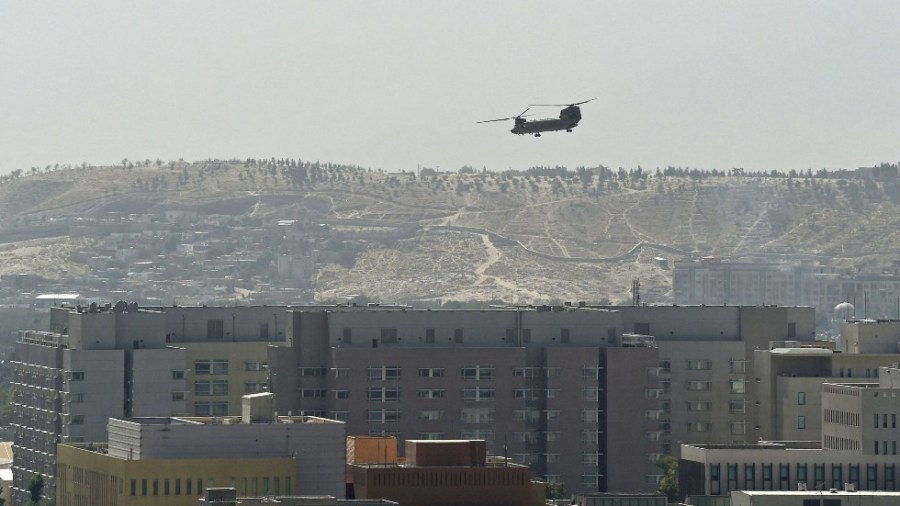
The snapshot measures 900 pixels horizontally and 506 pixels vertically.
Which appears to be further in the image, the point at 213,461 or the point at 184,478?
the point at 213,461

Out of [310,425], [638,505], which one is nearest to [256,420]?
[310,425]

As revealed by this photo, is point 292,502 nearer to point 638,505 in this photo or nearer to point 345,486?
point 345,486

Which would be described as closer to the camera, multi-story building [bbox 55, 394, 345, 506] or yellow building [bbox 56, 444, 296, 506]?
yellow building [bbox 56, 444, 296, 506]

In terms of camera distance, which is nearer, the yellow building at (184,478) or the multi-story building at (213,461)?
the yellow building at (184,478)

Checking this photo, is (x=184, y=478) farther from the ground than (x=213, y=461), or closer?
closer

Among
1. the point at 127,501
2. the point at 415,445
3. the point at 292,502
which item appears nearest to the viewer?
the point at 292,502

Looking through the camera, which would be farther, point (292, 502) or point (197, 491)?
point (197, 491)

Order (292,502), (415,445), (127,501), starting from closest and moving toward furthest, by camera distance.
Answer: (292,502) < (127,501) < (415,445)
